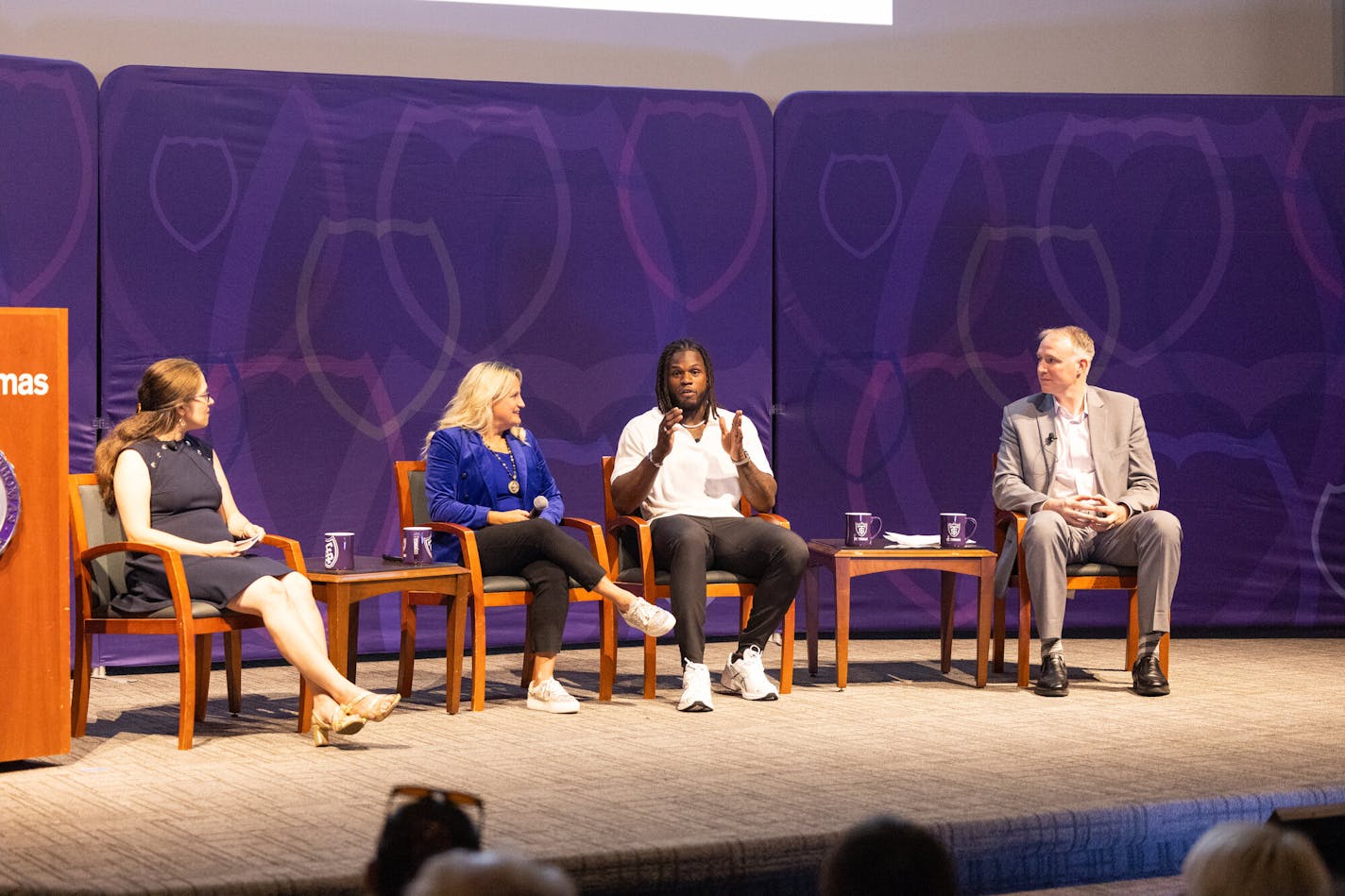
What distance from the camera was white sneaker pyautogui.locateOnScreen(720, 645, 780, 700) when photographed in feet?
16.9

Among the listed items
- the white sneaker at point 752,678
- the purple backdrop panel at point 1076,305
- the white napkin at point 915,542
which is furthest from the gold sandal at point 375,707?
the purple backdrop panel at point 1076,305

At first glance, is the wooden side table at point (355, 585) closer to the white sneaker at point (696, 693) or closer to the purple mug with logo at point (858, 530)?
the white sneaker at point (696, 693)

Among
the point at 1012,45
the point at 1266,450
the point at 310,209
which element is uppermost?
the point at 1012,45

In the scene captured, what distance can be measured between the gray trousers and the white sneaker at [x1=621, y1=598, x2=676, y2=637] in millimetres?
1251

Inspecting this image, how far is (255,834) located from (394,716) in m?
1.62

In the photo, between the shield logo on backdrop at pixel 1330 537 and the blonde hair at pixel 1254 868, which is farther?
the shield logo on backdrop at pixel 1330 537

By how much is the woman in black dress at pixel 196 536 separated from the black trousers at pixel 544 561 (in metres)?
0.70

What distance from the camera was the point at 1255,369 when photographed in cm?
665

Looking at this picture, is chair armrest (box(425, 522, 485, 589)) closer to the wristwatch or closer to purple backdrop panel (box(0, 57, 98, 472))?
the wristwatch

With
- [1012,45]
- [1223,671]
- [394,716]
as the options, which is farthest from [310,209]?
[1223,671]

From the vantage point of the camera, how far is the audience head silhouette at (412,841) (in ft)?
5.74

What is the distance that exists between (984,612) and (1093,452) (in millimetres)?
693

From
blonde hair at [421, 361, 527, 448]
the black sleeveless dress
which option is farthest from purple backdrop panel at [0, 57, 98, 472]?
blonde hair at [421, 361, 527, 448]

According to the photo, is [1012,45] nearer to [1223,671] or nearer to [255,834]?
[1223,671]
